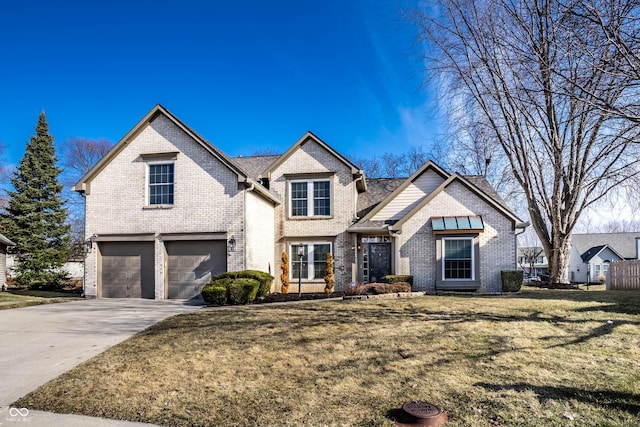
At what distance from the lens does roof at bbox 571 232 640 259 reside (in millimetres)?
46562

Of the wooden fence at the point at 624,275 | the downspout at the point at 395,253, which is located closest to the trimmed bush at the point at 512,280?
the downspout at the point at 395,253

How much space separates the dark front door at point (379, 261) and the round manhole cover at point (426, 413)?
46.7 feet

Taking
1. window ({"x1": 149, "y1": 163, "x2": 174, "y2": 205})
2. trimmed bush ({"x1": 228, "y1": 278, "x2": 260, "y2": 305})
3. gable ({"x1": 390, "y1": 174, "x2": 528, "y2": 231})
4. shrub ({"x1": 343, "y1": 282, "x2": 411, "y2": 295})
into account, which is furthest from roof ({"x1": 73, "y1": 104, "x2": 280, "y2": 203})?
gable ({"x1": 390, "y1": 174, "x2": 528, "y2": 231})

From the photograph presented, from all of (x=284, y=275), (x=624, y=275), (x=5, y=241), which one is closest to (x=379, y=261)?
(x=284, y=275)

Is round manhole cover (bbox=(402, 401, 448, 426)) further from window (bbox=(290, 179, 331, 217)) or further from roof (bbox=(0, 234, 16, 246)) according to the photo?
roof (bbox=(0, 234, 16, 246))

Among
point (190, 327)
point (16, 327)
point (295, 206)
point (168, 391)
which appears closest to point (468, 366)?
point (168, 391)

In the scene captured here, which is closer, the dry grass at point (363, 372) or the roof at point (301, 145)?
the dry grass at point (363, 372)

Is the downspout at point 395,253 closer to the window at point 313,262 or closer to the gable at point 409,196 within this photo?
the gable at point 409,196

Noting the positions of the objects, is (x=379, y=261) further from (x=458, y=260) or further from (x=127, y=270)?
(x=127, y=270)

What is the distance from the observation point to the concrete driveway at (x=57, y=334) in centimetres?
641

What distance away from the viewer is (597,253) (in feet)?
151

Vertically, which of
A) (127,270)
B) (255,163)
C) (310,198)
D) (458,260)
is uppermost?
(255,163)

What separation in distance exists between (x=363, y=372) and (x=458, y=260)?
12.0 m

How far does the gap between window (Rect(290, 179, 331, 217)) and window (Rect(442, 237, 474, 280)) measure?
5.25 meters
